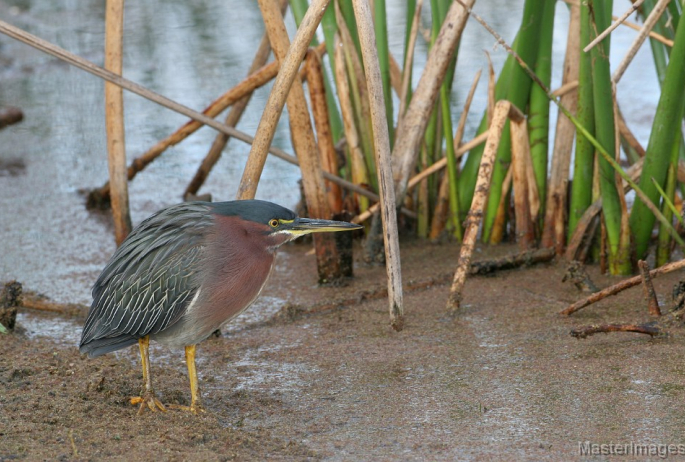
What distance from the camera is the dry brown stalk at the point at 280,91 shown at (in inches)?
146

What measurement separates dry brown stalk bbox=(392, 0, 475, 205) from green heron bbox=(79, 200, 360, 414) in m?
1.42

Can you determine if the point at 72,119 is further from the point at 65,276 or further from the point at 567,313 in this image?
the point at 567,313

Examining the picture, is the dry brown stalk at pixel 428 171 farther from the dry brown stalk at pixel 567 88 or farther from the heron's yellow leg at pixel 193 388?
the heron's yellow leg at pixel 193 388

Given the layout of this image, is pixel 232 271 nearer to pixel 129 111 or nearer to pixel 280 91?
pixel 280 91

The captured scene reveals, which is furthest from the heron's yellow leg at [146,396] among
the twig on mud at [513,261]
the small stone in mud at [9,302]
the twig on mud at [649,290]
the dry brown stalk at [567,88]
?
the dry brown stalk at [567,88]

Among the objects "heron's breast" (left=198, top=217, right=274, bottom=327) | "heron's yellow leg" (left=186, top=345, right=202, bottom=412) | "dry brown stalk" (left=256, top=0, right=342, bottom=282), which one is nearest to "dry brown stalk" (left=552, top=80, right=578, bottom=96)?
"dry brown stalk" (left=256, top=0, right=342, bottom=282)

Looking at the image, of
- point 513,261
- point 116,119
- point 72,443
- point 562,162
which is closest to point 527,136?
point 562,162

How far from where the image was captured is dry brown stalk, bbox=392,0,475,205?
4621 mm

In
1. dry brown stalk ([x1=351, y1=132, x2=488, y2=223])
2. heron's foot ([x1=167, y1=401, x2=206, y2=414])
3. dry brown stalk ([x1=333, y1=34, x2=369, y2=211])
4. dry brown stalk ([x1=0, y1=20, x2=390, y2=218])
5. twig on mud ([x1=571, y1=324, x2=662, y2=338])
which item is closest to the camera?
heron's foot ([x1=167, y1=401, x2=206, y2=414])

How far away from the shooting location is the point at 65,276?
5305mm

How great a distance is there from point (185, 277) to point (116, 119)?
1.91m

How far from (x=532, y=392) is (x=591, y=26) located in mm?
1803

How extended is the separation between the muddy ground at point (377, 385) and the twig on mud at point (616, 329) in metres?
0.07

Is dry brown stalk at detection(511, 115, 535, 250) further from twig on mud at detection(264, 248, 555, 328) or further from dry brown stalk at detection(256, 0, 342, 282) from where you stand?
dry brown stalk at detection(256, 0, 342, 282)
